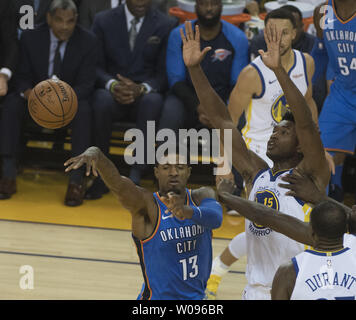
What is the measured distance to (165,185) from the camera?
459 cm

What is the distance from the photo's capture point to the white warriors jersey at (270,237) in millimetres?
4465

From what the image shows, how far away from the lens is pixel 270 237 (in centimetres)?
452

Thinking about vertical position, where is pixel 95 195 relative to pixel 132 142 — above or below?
below

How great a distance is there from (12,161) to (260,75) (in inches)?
112

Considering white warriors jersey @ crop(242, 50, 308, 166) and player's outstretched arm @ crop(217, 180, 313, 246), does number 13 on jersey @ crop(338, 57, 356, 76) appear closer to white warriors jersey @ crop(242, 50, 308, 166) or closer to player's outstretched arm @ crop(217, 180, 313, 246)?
white warriors jersey @ crop(242, 50, 308, 166)

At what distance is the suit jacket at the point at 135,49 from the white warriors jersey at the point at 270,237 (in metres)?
3.41

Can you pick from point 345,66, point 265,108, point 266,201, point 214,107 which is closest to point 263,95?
point 265,108

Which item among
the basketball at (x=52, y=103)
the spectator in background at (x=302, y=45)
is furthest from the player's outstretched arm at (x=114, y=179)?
the spectator in background at (x=302, y=45)

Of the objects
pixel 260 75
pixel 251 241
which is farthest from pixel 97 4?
pixel 251 241

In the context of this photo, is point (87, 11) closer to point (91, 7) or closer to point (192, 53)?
point (91, 7)

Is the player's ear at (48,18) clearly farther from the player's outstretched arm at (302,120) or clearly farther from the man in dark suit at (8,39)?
the player's outstretched arm at (302,120)

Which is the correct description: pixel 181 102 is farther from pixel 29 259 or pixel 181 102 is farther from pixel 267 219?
pixel 267 219

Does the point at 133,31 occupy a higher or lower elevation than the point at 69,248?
higher

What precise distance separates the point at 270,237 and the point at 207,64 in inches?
134
